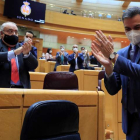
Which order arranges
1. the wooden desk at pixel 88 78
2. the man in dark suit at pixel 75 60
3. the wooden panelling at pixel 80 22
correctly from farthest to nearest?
the wooden panelling at pixel 80 22
the man in dark suit at pixel 75 60
the wooden desk at pixel 88 78

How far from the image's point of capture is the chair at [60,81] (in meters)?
1.29

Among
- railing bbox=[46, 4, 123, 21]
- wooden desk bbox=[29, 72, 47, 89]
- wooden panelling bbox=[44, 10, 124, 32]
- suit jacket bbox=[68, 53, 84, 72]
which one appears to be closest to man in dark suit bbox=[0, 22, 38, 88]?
wooden desk bbox=[29, 72, 47, 89]

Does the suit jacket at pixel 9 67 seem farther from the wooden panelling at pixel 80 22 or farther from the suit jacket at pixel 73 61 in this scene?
the wooden panelling at pixel 80 22

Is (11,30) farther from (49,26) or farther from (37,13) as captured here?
(49,26)

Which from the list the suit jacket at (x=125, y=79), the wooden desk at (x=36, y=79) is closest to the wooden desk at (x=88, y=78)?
the wooden desk at (x=36, y=79)

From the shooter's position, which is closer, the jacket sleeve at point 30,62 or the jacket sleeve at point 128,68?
the jacket sleeve at point 128,68

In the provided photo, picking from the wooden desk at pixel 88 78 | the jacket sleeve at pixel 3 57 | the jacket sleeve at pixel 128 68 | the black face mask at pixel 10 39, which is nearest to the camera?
the jacket sleeve at pixel 128 68

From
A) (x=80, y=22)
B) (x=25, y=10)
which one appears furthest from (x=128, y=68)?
(x=80, y=22)

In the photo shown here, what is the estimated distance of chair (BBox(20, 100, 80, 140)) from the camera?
48 centimetres

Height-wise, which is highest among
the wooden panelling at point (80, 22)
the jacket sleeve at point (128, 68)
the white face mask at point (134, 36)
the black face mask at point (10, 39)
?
the wooden panelling at point (80, 22)

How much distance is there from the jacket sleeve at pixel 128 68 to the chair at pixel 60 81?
0.74 metres

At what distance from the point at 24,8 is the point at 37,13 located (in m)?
0.53

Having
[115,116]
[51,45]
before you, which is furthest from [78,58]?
[51,45]

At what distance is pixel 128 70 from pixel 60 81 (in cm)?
78
